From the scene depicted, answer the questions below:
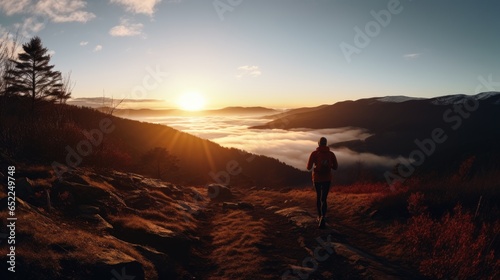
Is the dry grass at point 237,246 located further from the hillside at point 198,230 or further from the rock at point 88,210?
A: the rock at point 88,210

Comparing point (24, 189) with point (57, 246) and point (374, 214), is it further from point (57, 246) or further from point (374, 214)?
point (374, 214)

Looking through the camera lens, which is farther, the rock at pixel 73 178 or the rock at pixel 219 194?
the rock at pixel 219 194

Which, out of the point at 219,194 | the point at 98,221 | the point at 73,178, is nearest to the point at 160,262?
the point at 98,221

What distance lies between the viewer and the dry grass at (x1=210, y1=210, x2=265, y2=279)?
7645 millimetres

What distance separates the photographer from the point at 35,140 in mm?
12898

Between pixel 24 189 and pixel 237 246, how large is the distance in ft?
20.5

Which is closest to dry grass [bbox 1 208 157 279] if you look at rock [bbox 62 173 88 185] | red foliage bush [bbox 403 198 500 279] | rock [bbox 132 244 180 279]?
rock [bbox 132 244 180 279]

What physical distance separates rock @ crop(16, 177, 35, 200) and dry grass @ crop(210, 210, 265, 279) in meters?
5.37

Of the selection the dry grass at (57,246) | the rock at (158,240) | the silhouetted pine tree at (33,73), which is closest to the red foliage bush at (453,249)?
the rock at (158,240)

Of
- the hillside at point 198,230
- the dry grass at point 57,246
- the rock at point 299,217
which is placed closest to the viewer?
the dry grass at point 57,246

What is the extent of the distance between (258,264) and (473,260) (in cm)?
484

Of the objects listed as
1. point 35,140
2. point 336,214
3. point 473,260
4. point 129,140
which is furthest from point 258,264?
point 129,140

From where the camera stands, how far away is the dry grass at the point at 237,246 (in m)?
7.64

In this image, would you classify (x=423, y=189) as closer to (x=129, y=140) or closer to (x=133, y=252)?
(x=133, y=252)
